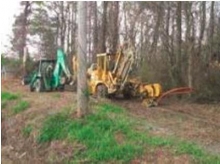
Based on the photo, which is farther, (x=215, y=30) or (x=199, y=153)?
(x=215, y=30)

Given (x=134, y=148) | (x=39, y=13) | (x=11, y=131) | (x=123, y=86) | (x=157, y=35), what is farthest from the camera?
(x=39, y=13)

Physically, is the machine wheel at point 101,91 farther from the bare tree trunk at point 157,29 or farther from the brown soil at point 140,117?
the bare tree trunk at point 157,29

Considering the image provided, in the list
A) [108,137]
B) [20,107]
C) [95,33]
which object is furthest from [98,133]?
[95,33]

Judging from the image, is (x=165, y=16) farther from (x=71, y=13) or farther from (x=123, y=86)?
(x=71, y=13)

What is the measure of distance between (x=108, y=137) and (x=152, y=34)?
663 inches

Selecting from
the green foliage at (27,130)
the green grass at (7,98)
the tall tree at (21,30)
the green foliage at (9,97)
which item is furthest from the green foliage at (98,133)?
the tall tree at (21,30)

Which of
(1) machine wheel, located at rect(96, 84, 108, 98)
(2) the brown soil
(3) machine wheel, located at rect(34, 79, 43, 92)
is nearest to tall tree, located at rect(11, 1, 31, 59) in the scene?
(3) machine wheel, located at rect(34, 79, 43, 92)

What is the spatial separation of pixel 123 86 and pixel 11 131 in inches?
233

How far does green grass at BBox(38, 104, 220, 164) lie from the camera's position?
9.98 metres

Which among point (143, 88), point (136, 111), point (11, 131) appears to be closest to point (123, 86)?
point (143, 88)

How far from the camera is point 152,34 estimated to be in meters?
27.6

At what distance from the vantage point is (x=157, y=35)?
2580cm

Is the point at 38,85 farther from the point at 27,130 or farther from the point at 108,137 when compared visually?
the point at 108,137

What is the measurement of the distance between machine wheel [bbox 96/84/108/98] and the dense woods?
1.98 meters
